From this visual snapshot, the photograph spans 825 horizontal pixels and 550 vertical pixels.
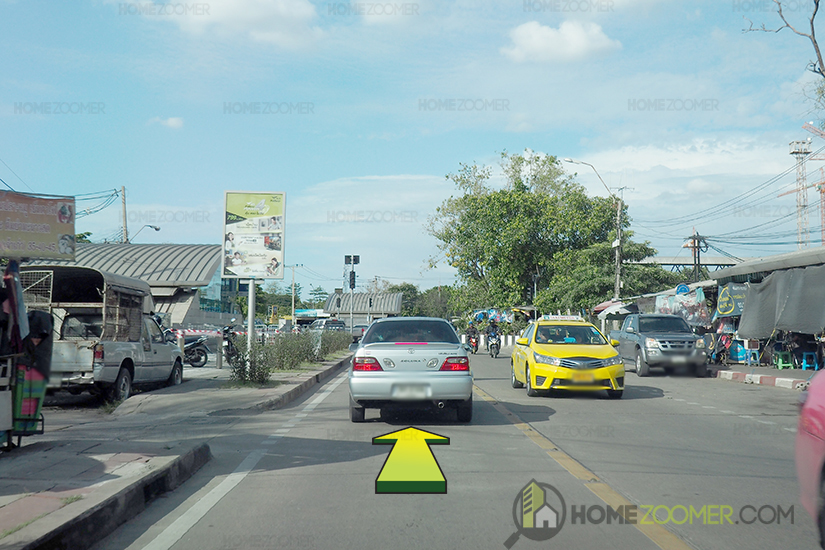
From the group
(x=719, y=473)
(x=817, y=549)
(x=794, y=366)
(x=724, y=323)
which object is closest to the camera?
(x=817, y=549)

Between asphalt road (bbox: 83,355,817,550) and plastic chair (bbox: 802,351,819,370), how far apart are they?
1068 centimetres

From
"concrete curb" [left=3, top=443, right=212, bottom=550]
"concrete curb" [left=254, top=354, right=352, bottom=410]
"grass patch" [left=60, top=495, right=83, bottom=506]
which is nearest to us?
"concrete curb" [left=3, top=443, right=212, bottom=550]

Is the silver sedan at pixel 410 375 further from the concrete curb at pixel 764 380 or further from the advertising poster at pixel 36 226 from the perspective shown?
the concrete curb at pixel 764 380

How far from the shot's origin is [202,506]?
19.1 feet

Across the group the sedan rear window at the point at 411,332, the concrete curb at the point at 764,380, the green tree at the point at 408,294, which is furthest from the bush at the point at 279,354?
the green tree at the point at 408,294

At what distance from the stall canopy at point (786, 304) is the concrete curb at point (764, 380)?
177cm

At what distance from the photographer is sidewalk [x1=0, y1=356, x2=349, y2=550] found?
4.62m

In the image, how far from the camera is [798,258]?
63.9 feet

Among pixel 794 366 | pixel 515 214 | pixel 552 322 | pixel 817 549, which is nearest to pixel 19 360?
pixel 817 549

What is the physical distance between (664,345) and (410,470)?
14.9 metres

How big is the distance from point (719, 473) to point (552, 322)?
8586 millimetres

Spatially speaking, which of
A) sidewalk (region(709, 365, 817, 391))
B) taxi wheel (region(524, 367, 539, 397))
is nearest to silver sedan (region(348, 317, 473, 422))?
taxi wheel (region(524, 367, 539, 397))

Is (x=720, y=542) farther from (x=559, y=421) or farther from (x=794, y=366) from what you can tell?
(x=794, y=366)

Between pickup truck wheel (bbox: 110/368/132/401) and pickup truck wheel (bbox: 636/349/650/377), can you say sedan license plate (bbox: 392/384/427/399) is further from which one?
pickup truck wheel (bbox: 636/349/650/377)
